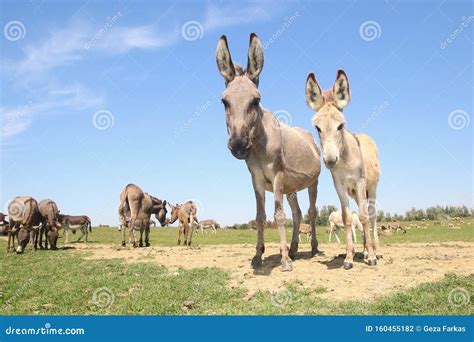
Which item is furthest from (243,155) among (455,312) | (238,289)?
(455,312)

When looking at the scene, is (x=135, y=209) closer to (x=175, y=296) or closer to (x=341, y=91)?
(x=175, y=296)

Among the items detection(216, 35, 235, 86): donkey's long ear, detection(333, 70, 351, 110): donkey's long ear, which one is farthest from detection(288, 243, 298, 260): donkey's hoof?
detection(216, 35, 235, 86): donkey's long ear

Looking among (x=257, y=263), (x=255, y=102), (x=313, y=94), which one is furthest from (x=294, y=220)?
(x=255, y=102)

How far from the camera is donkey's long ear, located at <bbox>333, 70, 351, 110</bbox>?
30.9 feet

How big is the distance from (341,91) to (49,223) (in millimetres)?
18380

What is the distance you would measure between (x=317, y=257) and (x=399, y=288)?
11.4ft

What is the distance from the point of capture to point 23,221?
20906 mm

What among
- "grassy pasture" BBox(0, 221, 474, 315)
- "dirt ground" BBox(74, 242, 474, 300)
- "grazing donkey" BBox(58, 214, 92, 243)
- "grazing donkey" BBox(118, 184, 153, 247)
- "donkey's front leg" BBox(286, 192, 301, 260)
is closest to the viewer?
"grassy pasture" BBox(0, 221, 474, 315)

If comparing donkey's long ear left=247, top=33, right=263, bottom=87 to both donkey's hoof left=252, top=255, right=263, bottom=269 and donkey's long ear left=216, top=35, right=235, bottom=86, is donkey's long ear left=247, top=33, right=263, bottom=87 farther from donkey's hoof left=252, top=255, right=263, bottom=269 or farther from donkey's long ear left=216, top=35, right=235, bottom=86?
donkey's hoof left=252, top=255, right=263, bottom=269

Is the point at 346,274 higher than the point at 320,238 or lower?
higher

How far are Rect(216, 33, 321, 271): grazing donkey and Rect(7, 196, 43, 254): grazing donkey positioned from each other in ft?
49.0

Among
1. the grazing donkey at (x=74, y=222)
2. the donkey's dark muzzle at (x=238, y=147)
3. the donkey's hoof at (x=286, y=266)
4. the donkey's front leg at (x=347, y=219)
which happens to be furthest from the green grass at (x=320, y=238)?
the donkey's dark muzzle at (x=238, y=147)

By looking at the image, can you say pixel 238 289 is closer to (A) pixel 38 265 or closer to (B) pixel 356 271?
(B) pixel 356 271

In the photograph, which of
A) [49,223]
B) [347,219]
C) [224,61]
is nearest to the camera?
[224,61]
